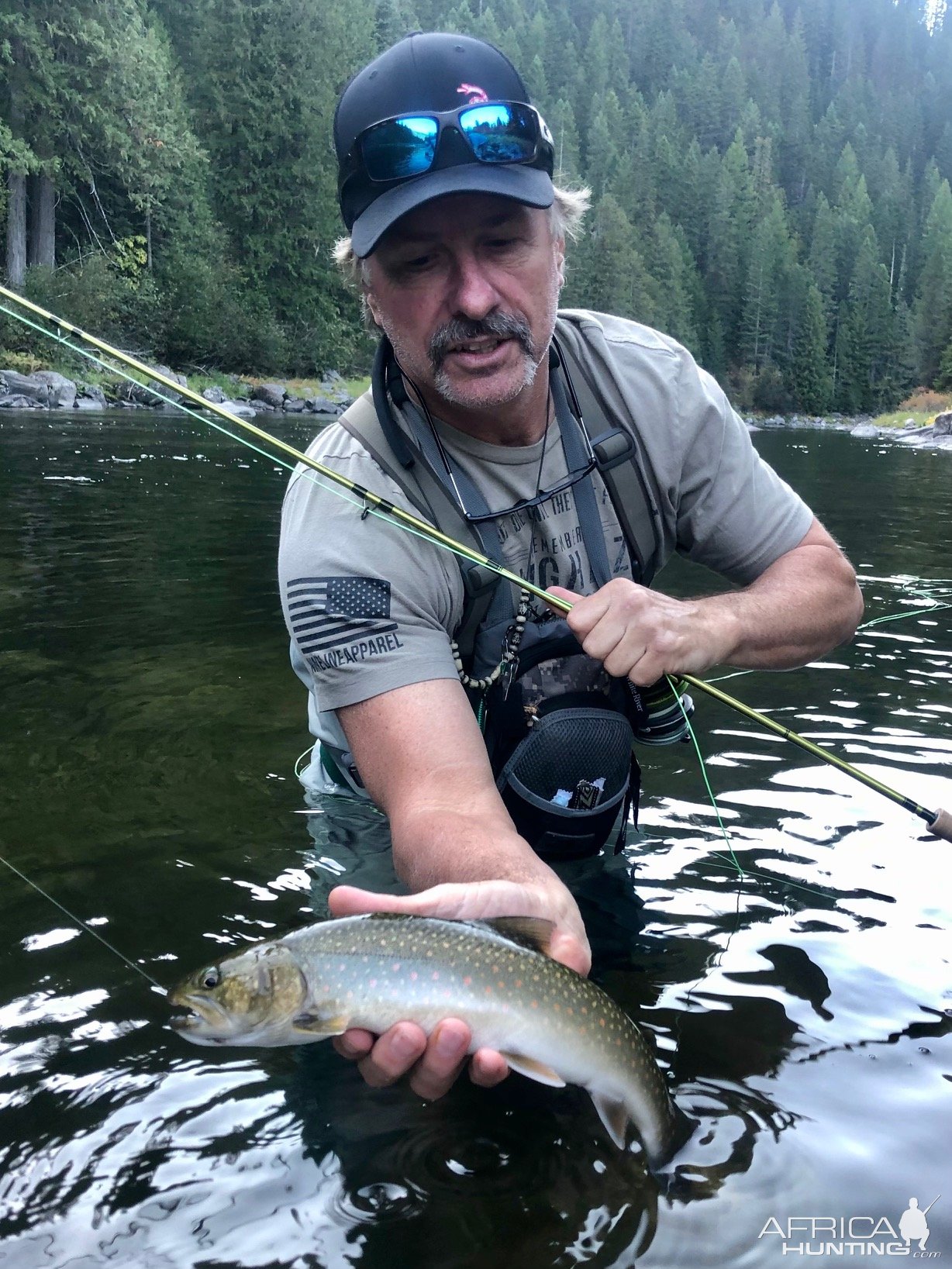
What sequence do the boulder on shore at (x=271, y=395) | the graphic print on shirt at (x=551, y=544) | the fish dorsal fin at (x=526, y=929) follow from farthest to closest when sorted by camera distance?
the boulder on shore at (x=271, y=395) → the graphic print on shirt at (x=551, y=544) → the fish dorsal fin at (x=526, y=929)

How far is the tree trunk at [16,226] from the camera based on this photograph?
3566 centimetres

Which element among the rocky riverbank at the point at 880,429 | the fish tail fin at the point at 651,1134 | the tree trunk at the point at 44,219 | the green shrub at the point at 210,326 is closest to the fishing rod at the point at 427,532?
the fish tail fin at the point at 651,1134

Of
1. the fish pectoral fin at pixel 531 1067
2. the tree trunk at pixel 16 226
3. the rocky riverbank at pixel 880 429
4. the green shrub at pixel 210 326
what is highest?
the tree trunk at pixel 16 226

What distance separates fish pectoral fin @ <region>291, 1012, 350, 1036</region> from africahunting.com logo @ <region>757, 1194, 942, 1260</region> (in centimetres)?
107

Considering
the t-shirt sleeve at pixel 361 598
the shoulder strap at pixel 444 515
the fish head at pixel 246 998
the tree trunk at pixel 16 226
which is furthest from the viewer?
the tree trunk at pixel 16 226

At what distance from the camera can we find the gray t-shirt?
128 inches

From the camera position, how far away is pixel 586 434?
3668 millimetres

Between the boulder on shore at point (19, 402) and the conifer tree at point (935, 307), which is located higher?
the conifer tree at point (935, 307)

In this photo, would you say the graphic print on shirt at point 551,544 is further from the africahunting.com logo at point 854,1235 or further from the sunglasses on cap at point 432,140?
the africahunting.com logo at point 854,1235

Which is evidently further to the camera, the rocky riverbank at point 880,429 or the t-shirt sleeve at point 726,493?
the rocky riverbank at point 880,429

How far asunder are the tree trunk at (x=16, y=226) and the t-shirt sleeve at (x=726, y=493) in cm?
3586

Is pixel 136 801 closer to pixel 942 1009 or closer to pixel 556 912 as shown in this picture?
pixel 556 912

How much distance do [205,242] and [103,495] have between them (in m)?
32.9

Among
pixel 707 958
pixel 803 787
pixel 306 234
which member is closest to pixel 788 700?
pixel 803 787
